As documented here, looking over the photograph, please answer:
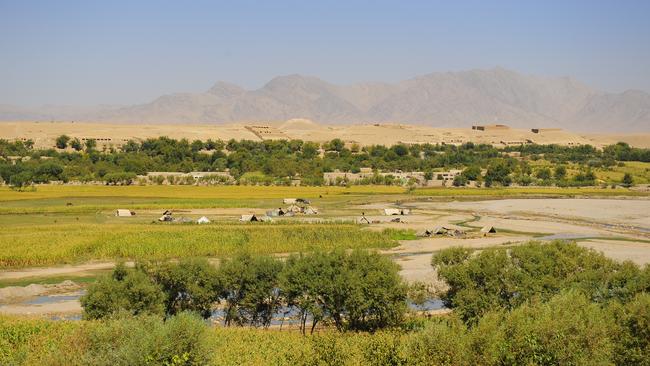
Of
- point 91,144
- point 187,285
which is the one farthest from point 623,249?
point 91,144

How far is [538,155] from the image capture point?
7598 inches

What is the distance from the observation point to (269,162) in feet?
481

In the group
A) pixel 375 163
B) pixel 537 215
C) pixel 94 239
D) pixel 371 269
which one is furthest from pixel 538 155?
pixel 371 269

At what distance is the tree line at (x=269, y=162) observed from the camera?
129m

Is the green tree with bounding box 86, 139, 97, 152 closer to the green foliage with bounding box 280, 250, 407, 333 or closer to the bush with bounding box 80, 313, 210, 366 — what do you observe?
the green foliage with bounding box 280, 250, 407, 333

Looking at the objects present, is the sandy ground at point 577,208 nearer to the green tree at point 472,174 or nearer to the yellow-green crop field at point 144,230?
the yellow-green crop field at point 144,230

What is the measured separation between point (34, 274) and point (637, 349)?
119 feet

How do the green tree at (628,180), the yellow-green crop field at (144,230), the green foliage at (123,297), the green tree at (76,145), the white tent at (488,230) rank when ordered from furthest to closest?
the green tree at (76,145)
the green tree at (628,180)
the white tent at (488,230)
the yellow-green crop field at (144,230)
the green foliage at (123,297)

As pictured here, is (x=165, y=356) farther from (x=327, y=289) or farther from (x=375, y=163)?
(x=375, y=163)

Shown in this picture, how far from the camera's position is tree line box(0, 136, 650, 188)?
424 ft

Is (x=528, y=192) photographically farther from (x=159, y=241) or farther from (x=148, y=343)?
(x=148, y=343)

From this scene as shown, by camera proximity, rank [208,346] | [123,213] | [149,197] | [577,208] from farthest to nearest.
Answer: [149,197]
[577,208]
[123,213]
[208,346]

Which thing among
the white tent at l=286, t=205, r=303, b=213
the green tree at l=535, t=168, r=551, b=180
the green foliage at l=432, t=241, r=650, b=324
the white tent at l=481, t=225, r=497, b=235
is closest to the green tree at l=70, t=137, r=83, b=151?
the green tree at l=535, t=168, r=551, b=180

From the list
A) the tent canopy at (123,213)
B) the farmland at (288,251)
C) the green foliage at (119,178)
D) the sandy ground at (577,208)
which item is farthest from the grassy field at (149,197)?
the sandy ground at (577,208)
